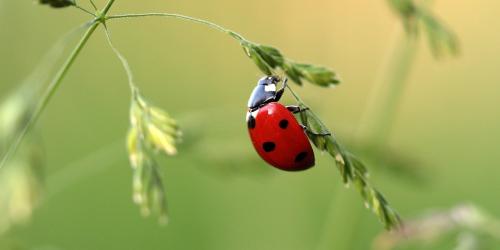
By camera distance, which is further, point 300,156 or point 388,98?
point 388,98

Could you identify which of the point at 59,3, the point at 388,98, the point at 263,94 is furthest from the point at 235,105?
the point at 59,3

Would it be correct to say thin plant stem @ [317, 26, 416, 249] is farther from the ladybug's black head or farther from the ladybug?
the ladybug

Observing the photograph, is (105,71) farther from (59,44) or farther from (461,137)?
(59,44)

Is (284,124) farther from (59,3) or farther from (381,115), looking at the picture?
(381,115)

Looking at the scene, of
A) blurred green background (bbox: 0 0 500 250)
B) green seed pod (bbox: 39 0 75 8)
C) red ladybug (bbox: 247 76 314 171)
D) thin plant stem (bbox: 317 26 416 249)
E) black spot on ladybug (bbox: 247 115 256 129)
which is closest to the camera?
green seed pod (bbox: 39 0 75 8)

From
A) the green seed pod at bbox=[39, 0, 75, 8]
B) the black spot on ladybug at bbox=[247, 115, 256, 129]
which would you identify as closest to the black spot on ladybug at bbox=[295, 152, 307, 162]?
the black spot on ladybug at bbox=[247, 115, 256, 129]

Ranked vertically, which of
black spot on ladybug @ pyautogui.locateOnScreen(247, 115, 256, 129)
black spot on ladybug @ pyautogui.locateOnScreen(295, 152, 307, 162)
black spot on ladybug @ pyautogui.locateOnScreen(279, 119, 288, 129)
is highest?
black spot on ladybug @ pyautogui.locateOnScreen(247, 115, 256, 129)
